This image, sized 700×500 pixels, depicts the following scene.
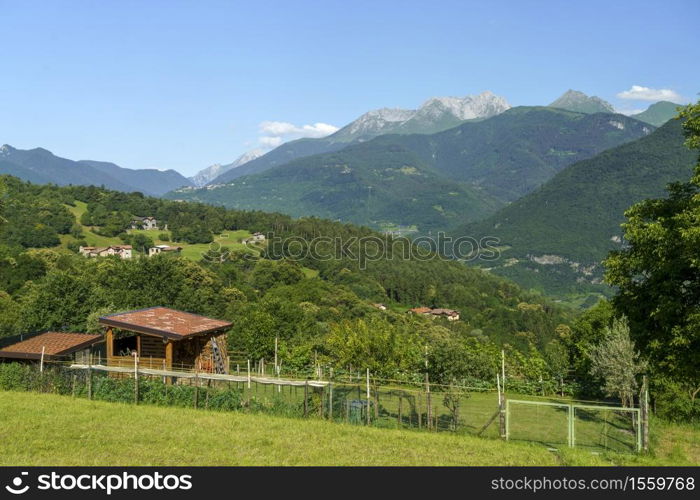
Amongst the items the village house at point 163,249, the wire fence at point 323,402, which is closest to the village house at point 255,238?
the village house at point 163,249

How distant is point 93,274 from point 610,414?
70.7m

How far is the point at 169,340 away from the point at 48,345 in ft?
21.3

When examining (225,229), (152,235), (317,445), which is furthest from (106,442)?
(225,229)

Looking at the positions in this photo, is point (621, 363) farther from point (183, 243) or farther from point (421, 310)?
point (183, 243)

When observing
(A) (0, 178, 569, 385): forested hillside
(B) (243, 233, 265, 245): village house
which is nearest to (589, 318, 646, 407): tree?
(A) (0, 178, 569, 385): forested hillside

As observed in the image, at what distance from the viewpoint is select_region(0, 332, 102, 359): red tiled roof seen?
87.2 ft

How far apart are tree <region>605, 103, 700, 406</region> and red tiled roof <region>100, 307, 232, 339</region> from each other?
20363 mm

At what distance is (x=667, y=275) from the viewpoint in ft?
66.8

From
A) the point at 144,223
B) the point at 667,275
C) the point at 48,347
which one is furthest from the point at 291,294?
the point at 144,223

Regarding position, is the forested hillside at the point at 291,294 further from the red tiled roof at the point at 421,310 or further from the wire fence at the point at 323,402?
the wire fence at the point at 323,402

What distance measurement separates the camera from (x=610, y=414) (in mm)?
27328

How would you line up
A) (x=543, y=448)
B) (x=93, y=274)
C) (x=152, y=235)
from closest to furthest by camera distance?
(x=543, y=448)
(x=93, y=274)
(x=152, y=235)

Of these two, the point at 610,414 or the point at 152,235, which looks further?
the point at 152,235
